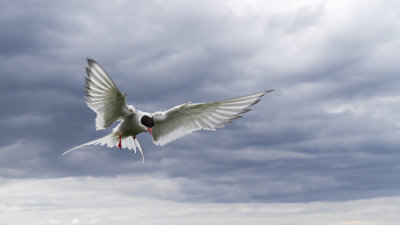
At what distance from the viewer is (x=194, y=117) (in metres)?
22.1

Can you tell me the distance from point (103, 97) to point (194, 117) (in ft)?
17.2

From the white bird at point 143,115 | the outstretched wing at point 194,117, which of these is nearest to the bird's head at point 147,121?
the white bird at point 143,115

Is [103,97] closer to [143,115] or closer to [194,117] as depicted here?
[143,115]

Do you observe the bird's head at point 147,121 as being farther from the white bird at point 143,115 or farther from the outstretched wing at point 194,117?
the outstretched wing at point 194,117

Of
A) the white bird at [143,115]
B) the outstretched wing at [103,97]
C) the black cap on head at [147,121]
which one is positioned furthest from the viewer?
the black cap on head at [147,121]

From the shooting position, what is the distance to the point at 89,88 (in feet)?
58.6

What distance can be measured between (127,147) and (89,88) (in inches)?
269

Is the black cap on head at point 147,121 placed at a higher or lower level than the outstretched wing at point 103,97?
lower

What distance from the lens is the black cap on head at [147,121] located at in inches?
823

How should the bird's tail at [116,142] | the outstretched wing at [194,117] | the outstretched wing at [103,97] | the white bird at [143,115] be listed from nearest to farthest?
the outstretched wing at [103,97] < the white bird at [143,115] < the outstretched wing at [194,117] < the bird's tail at [116,142]

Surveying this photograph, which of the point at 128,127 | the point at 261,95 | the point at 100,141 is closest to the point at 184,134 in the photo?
the point at 128,127

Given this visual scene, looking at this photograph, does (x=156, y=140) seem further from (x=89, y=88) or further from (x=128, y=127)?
(x=89, y=88)

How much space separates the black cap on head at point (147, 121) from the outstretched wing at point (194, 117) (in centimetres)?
79

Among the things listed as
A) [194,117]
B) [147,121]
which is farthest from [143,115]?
[194,117]
